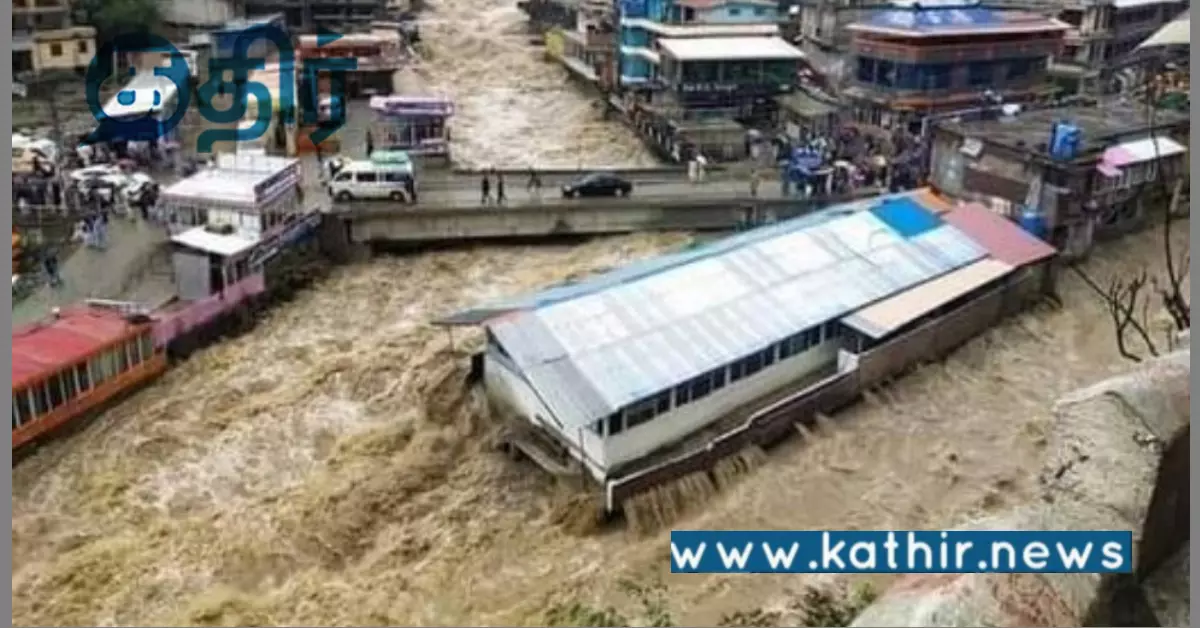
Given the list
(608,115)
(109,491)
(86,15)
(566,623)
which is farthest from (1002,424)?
(86,15)

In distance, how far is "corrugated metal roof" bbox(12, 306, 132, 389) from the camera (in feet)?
55.7

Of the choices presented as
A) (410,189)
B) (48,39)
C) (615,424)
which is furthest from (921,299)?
(48,39)

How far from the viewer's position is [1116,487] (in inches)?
257

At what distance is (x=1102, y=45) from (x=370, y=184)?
24.0 meters

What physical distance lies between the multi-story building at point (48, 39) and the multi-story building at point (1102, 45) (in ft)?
91.1

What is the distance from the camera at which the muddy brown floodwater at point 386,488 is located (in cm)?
1380

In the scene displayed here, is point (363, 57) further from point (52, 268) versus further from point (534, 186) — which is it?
point (52, 268)

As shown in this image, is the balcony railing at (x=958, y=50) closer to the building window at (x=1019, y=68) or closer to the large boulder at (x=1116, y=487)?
the building window at (x=1019, y=68)

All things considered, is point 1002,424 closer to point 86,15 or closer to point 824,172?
point 824,172

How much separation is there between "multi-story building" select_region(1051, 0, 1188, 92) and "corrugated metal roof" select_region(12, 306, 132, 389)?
2757 cm

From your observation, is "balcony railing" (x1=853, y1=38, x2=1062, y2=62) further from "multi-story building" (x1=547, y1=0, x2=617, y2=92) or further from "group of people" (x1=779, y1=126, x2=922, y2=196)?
"multi-story building" (x1=547, y1=0, x2=617, y2=92)

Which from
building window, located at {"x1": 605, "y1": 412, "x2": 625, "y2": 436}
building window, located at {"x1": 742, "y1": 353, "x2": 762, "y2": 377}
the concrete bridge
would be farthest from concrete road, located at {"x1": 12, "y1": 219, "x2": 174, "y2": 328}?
building window, located at {"x1": 742, "y1": 353, "x2": 762, "y2": 377}

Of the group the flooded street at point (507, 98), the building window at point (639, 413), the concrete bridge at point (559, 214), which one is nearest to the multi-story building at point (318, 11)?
the flooded street at point (507, 98)

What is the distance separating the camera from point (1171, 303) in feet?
30.8
